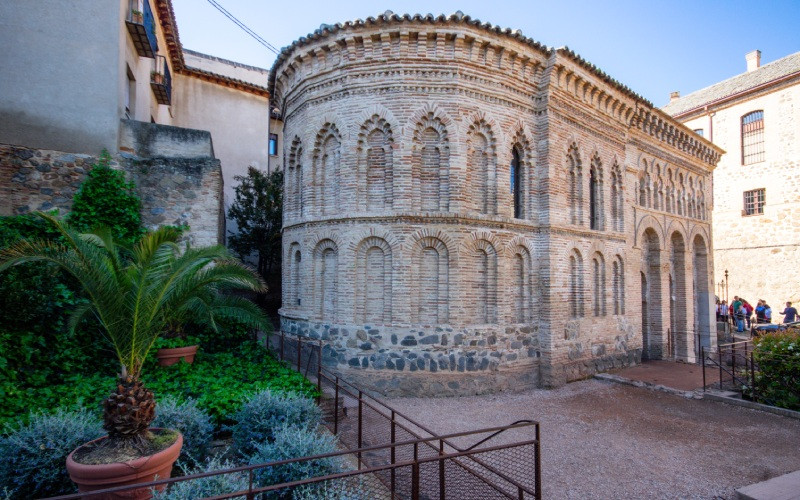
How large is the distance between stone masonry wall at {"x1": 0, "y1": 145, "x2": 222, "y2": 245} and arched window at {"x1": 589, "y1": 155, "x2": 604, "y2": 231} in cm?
995

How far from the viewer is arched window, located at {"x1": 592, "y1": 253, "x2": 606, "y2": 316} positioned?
472 inches

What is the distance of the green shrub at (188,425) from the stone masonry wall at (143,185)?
588 centimetres

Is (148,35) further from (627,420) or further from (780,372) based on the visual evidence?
(780,372)

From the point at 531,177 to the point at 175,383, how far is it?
342 inches

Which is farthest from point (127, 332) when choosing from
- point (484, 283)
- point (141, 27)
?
point (141, 27)

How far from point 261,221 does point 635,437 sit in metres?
12.9

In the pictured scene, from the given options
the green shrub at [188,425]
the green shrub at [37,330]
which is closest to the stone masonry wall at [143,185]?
the green shrub at [37,330]

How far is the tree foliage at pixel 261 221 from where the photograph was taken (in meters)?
15.7

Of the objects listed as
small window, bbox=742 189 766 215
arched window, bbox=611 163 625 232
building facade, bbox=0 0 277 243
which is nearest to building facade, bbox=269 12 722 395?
arched window, bbox=611 163 625 232

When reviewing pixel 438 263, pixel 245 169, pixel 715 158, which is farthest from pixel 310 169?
pixel 715 158

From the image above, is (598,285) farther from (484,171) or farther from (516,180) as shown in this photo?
(484,171)

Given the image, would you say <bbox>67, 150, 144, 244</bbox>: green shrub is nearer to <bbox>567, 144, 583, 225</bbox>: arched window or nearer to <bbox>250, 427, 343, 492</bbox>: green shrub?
<bbox>250, 427, 343, 492</bbox>: green shrub

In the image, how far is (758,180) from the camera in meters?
23.6

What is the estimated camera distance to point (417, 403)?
874 centimetres
